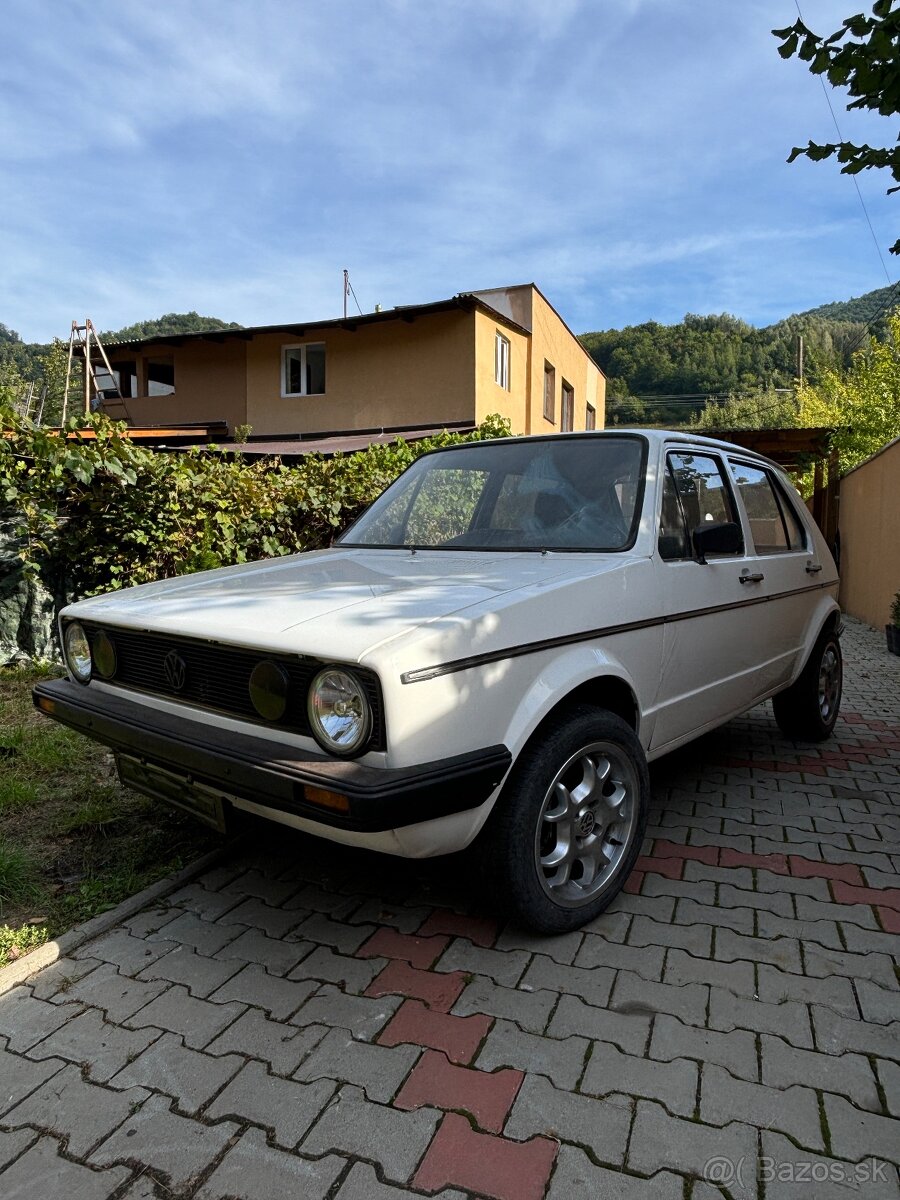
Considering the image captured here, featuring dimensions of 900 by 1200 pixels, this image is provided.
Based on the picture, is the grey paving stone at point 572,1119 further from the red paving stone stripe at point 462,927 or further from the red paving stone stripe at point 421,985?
the red paving stone stripe at point 462,927

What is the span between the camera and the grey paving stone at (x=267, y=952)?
2455 mm

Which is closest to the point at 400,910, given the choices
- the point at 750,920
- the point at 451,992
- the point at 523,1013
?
the point at 451,992

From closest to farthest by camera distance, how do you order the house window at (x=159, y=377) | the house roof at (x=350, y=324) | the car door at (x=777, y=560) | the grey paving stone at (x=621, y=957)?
1. the grey paving stone at (x=621, y=957)
2. the car door at (x=777, y=560)
3. the house roof at (x=350, y=324)
4. the house window at (x=159, y=377)

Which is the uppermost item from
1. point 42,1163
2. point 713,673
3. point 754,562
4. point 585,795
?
point 754,562

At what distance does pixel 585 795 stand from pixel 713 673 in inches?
46.9

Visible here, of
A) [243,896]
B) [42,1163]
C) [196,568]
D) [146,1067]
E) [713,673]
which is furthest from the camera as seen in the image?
[196,568]

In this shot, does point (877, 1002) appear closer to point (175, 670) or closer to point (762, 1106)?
point (762, 1106)

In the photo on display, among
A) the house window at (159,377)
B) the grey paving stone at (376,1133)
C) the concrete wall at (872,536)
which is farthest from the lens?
the house window at (159,377)

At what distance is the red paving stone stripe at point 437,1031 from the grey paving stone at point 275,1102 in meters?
0.25

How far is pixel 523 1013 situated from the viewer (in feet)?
7.25

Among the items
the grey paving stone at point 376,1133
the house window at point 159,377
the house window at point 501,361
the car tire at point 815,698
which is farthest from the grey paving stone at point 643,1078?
the house window at point 159,377

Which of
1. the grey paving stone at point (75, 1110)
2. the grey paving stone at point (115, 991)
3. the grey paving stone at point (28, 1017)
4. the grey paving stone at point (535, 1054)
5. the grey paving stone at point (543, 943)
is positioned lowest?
the grey paving stone at point (28, 1017)

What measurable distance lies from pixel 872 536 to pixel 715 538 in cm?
882

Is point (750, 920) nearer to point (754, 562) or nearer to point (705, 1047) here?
point (705, 1047)
